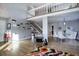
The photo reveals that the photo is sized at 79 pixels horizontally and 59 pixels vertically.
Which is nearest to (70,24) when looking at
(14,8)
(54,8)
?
(54,8)

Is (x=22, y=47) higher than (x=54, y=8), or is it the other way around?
(x=54, y=8)

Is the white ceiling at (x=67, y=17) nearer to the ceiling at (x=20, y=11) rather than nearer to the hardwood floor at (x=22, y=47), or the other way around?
the ceiling at (x=20, y=11)

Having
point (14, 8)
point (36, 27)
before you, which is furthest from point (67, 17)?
point (14, 8)

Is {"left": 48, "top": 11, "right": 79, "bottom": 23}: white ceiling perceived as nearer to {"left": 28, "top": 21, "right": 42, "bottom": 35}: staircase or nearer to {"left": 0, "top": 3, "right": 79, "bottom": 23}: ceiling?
{"left": 0, "top": 3, "right": 79, "bottom": 23}: ceiling

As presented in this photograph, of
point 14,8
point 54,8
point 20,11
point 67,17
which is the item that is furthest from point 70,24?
point 14,8

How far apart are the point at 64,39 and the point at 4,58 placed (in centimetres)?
104

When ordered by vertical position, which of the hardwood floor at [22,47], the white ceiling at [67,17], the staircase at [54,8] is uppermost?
the staircase at [54,8]

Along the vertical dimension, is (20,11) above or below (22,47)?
above

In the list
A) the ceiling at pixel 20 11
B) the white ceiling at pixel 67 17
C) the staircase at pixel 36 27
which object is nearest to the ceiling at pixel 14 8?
the ceiling at pixel 20 11

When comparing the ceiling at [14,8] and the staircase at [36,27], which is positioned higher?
the ceiling at [14,8]

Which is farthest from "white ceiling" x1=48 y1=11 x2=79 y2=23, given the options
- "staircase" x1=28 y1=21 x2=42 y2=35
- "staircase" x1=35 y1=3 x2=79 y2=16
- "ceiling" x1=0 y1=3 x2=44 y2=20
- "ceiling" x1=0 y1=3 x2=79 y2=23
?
"ceiling" x1=0 y1=3 x2=44 y2=20

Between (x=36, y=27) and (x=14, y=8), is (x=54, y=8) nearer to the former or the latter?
(x=36, y=27)

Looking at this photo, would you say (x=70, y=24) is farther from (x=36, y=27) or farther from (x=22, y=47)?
(x=22, y=47)

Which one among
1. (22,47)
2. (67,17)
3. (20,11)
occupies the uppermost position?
(20,11)
